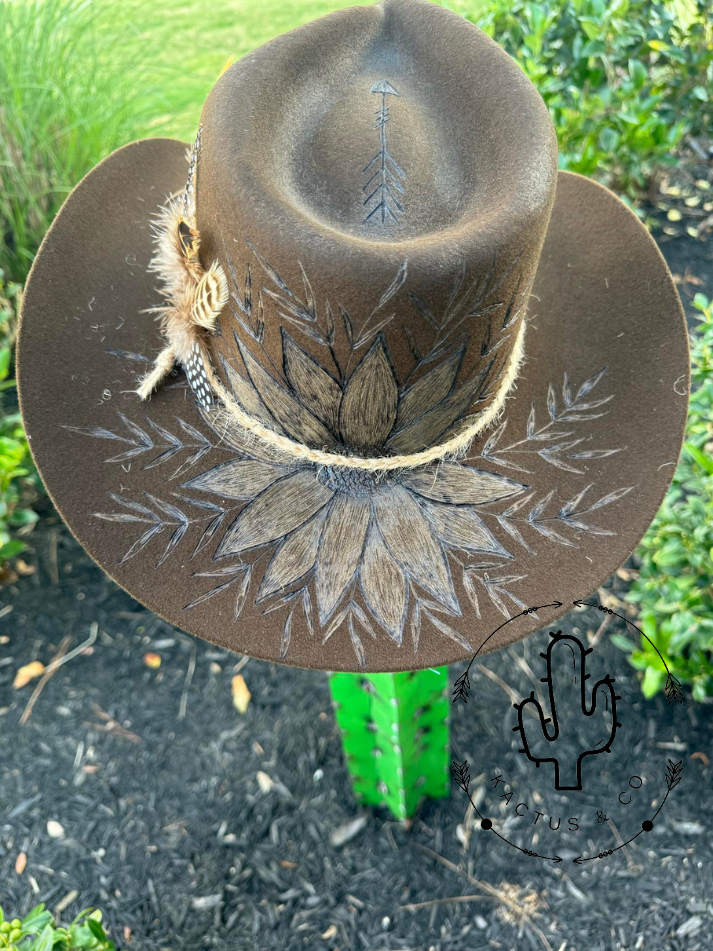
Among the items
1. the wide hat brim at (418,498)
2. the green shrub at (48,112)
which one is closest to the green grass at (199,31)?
the green shrub at (48,112)

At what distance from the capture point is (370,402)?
36.7 inches

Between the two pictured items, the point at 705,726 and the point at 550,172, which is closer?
the point at 550,172

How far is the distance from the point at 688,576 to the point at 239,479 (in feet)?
3.99

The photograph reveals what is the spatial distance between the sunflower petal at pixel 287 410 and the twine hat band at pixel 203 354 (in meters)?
0.01

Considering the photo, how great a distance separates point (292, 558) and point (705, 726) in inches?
54.5

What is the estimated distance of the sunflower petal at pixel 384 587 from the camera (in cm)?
98

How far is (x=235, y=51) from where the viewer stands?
343cm

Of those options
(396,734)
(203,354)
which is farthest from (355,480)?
(396,734)

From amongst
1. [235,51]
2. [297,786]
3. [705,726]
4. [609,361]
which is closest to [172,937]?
Result: [297,786]

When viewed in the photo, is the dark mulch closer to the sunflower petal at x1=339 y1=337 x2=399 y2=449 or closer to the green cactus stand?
the green cactus stand

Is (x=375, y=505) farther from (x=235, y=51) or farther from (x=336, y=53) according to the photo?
(x=235, y=51)

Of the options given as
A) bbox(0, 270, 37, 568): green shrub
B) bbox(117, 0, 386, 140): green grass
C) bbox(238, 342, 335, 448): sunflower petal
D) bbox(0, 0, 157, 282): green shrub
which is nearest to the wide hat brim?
bbox(238, 342, 335, 448): sunflower petal

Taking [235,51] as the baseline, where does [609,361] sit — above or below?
below

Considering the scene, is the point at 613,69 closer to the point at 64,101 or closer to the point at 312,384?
the point at 64,101
